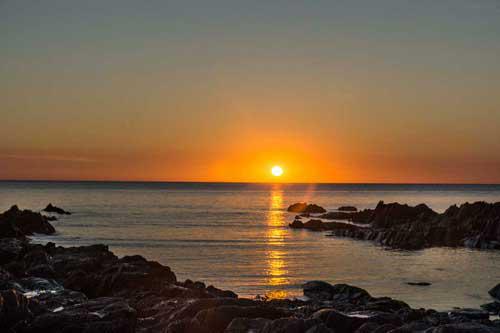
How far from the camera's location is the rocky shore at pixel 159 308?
2142 centimetres

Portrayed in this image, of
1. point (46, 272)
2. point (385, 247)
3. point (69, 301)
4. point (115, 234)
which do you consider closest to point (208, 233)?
point (115, 234)

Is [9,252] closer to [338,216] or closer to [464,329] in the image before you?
[464,329]

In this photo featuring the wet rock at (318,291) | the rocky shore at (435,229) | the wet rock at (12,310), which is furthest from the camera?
the rocky shore at (435,229)

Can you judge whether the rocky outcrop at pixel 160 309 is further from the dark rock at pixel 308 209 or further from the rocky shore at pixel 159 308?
the dark rock at pixel 308 209

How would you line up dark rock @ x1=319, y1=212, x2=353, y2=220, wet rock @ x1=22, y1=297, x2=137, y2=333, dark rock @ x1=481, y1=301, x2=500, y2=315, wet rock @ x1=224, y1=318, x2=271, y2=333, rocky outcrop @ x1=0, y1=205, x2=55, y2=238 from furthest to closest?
1. dark rock @ x1=319, y1=212, x2=353, y2=220
2. rocky outcrop @ x1=0, y1=205, x2=55, y2=238
3. dark rock @ x1=481, y1=301, x2=500, y2=315
4. wet rock @ x1=22, y1=297, x2=137, y2=333
5. wet rock @ x1=224, y1=318, x2=271, y2=333

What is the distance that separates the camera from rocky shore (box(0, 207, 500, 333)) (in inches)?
843

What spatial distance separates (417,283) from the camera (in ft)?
153

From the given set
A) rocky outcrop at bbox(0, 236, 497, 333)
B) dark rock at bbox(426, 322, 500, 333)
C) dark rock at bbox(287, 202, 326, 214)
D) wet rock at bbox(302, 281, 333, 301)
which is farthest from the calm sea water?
dark rock at bbox(287, 202, 326, 214)

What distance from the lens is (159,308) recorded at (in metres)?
26.5

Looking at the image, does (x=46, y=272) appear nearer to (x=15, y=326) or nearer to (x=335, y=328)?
(x=15, y=326)

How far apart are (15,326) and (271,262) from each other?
38152 mm

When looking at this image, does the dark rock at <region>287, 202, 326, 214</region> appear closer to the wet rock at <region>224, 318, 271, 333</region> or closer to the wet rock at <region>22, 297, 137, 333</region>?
the wet rock at <region>22, 297, 137, 333</region>

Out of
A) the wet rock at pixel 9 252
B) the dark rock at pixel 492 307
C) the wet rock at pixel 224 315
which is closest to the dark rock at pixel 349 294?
the dark rock at pixel 492 307

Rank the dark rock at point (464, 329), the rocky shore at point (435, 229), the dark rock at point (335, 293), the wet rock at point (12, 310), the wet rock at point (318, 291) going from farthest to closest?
the rocky shore at point (435, 229)
the wet rock at point (318, 291)
the dark rock at point (335, 293)
the wet rock at point (12, 310)
the dark rock at point (464, 329)
